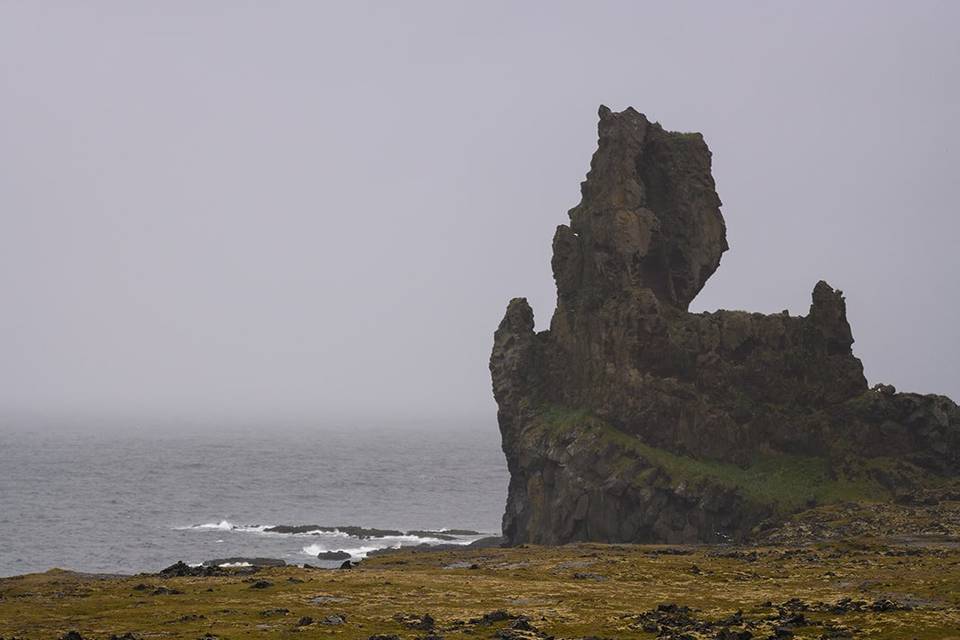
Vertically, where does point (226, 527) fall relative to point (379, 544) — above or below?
above

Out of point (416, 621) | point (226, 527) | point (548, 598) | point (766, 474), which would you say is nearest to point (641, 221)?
point (766, 474)

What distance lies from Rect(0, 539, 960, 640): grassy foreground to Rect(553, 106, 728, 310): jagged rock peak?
133 feet

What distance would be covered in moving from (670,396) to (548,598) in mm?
54435

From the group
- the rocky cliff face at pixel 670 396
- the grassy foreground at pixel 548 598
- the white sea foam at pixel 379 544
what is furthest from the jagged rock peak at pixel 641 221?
the grassy foreground at pixel 548 598

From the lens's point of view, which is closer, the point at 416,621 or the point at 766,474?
the point at 416,621

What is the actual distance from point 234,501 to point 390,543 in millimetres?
57831

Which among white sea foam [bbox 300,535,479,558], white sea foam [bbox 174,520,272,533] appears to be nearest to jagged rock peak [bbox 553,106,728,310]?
white sea foam [bbox 300,535,479,558]

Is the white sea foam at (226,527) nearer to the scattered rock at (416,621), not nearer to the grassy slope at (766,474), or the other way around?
the grassy slope at (766,474)

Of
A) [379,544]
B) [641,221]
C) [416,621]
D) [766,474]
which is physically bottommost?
[379,544]

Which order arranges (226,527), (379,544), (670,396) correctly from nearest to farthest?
1. (670,396)
2. (379,544)
3. (226,527)

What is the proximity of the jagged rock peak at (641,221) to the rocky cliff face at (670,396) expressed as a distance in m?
0.20

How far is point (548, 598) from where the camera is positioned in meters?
67.4

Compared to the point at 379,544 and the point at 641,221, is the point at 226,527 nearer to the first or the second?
the point at 379,544

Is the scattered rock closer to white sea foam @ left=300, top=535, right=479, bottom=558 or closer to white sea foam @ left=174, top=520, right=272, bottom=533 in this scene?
white sea foam @ left=300, top=535, right=479, bottom=558
